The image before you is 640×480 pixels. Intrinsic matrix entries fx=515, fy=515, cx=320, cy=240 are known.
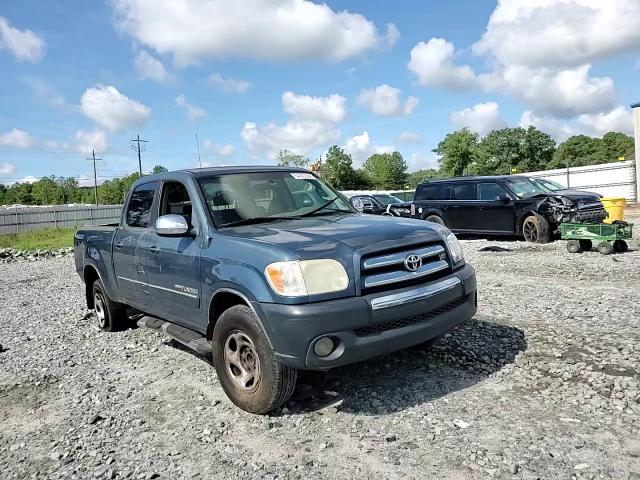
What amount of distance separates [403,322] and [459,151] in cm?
9401

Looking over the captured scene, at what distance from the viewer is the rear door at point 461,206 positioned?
14805 mm

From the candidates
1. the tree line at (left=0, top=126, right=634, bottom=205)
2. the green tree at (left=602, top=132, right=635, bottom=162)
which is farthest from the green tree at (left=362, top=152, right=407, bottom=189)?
the green tree at (left=602, top=132, right=635, bottom=162)

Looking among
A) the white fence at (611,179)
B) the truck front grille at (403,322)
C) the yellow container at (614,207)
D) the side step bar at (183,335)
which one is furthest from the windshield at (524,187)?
the white fence at (611,179)

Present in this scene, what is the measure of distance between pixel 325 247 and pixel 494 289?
195 inches

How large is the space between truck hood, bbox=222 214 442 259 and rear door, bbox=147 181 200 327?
1.41 feet

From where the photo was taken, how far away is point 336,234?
12.5ft

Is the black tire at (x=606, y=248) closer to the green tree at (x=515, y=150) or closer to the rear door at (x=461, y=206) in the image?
the rear door at (x=461, y=206)

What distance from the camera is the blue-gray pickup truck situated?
347cm

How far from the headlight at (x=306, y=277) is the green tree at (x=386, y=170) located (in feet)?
322

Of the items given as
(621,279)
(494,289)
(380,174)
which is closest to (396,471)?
(494,289)

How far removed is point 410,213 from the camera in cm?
1748

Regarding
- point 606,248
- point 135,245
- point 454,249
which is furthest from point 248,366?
point 606,248

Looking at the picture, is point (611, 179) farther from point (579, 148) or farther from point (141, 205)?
point (579, 148)

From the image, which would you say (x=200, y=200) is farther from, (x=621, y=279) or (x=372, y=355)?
(x=621, y=279)
